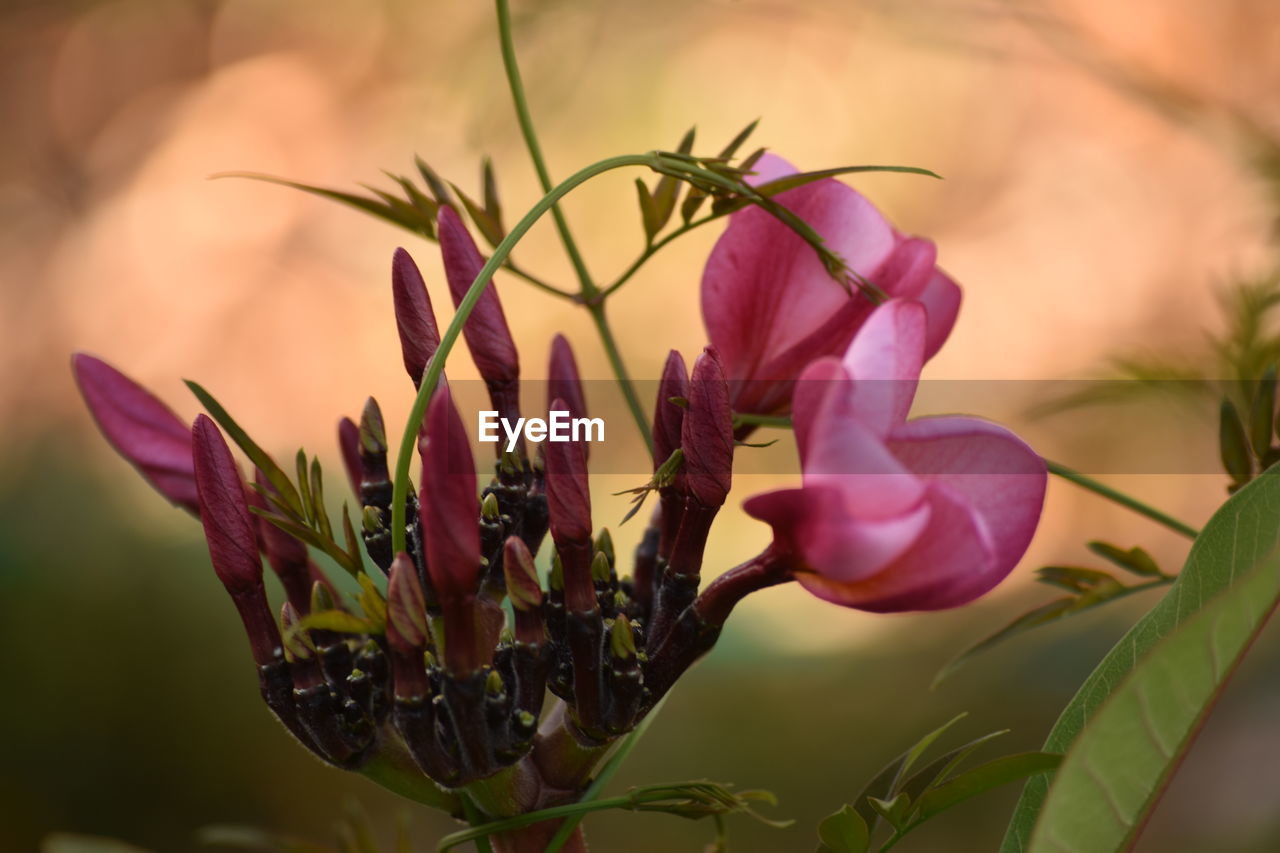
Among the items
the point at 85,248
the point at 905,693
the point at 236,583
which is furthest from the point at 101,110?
the point at 236,583

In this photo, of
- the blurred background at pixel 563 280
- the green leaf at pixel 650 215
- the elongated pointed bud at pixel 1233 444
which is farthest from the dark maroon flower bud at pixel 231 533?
the blurred background at pixel 563 280

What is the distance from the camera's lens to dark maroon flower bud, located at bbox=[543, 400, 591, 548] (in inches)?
7.9

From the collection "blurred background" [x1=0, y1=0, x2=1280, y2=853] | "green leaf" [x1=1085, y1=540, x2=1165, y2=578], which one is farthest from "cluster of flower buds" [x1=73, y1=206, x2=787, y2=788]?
"blurred background" [x1=0, y1=0, x2=1280, y2=853]

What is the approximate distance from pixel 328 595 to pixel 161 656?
106 cm

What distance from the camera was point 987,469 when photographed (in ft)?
0.62

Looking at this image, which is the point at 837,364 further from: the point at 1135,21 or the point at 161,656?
the point at 1135,21

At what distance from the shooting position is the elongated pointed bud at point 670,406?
0.23 meters

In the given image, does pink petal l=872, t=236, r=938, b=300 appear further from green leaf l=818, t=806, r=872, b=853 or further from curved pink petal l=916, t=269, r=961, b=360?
green leaf l=818, t=806, r=872, b=853

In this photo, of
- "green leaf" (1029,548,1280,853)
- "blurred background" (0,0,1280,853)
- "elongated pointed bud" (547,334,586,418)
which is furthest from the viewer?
"blurred background" (0,0,1280,853)

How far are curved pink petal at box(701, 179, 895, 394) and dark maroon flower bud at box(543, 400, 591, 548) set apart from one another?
60 millimetres

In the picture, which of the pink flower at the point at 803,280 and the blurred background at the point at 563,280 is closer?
the pink flower at the point at 803,280

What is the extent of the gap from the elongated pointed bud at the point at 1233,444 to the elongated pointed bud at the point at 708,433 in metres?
0.13

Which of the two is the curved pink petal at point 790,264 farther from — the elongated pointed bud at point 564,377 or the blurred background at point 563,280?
the blurred background at point 563,280

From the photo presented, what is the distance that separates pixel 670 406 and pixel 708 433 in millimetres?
28
